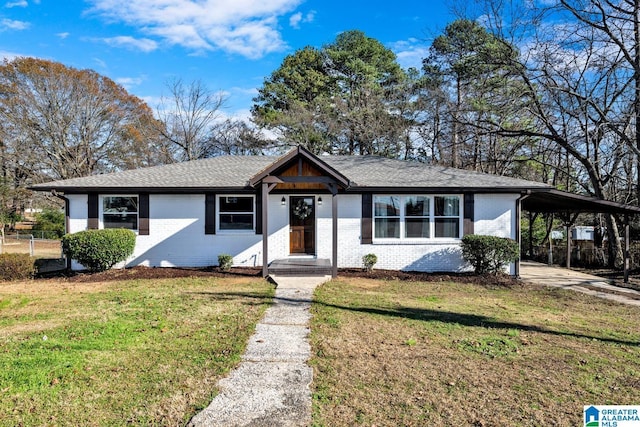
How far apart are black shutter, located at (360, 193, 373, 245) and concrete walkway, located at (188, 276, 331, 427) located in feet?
19.2

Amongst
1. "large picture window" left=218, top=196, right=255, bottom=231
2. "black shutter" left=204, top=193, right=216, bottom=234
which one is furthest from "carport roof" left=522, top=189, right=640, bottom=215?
"black shutter" left=204, top=193, right=216, bottom=234

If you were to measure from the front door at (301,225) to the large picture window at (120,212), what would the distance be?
507 centimetres

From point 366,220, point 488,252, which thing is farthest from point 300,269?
point 488,252

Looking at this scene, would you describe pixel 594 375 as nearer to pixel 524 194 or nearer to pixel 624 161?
pixel 524 194

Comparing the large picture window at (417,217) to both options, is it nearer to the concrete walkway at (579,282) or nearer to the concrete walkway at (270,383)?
the concrete walkway at (579,282)

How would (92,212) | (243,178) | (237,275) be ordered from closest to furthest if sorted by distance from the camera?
(237,275), (92,212), (243,178)

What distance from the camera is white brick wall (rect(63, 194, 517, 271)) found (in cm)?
1223

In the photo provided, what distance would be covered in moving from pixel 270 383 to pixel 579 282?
1147 cm

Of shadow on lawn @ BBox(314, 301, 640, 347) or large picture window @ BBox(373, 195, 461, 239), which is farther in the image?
large picture window @ BBox(373, 195, 461, 239)

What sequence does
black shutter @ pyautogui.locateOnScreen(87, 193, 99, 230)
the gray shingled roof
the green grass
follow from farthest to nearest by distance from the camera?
1. black shutter @ pyautogui.locateOnScreen(87, 193, 99, 230)
2. the gray shingled roof
3. the green grass

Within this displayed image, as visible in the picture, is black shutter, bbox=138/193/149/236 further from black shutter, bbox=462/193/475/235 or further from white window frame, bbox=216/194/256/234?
black shutter, bbox=462/193/475/235

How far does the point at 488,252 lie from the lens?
1142 centimetres

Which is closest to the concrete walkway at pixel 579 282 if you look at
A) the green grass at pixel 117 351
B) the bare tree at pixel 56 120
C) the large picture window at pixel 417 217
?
the large picture window at pixel 417 217

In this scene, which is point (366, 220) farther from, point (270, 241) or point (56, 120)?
point (56, 120)
